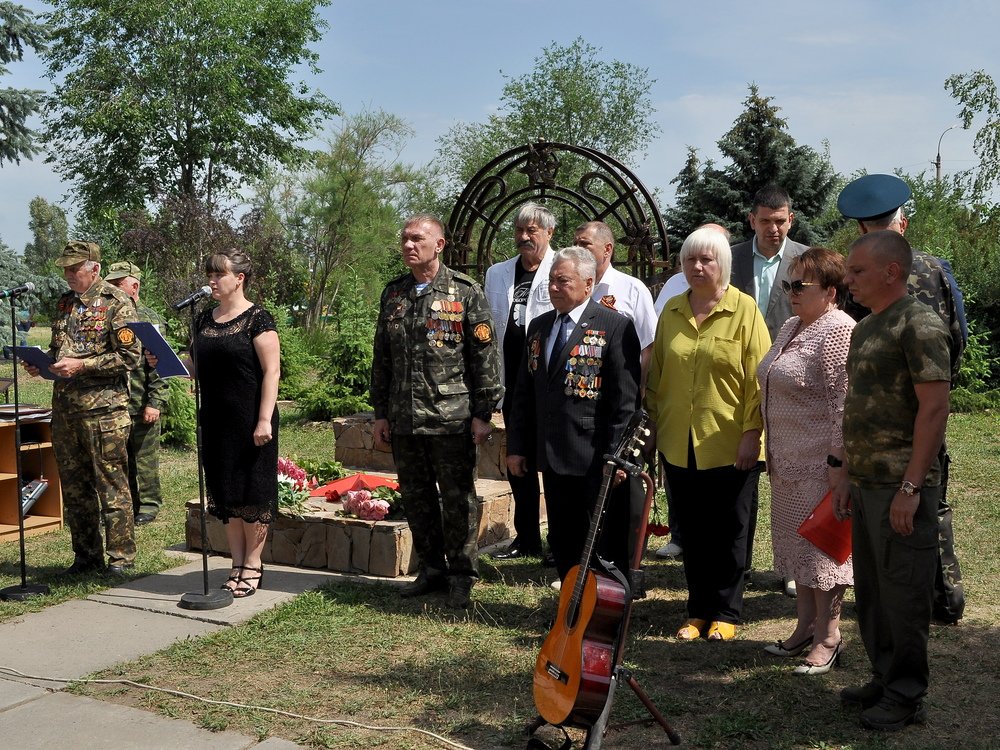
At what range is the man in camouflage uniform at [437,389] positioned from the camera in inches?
204

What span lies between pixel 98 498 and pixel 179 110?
3214cm

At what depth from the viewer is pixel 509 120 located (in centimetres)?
3544

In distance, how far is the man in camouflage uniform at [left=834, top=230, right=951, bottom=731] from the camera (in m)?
3.41

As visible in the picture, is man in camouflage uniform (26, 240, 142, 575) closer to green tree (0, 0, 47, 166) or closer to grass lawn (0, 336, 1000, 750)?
grass lawn (0, 336, 1000, 750)

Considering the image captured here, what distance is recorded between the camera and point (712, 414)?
4469mm

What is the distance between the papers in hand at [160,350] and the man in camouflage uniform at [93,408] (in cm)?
→ 26

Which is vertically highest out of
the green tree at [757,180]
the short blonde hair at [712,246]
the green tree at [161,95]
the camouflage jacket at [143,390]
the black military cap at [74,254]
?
the green tree at [161,95]

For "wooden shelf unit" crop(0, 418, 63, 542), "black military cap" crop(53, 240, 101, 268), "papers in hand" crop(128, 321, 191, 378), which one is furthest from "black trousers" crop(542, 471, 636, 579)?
"wooden shelf unit" crop(0, 418, 63, 542)

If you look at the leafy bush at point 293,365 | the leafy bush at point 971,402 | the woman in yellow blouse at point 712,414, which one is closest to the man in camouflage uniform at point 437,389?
the woman in yellow blouse at point 712,414

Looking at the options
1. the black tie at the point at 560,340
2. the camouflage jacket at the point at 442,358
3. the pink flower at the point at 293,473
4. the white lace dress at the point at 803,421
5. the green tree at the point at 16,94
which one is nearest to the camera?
the white lace dress at the point at 803,421

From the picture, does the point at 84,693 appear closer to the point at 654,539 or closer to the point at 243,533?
the point at 243,533

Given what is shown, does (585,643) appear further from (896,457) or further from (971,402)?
(971,402)

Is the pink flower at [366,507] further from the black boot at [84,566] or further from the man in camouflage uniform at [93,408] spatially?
the black boot at [84,566]

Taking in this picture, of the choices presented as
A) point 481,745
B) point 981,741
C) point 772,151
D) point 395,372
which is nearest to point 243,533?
point 395,372
